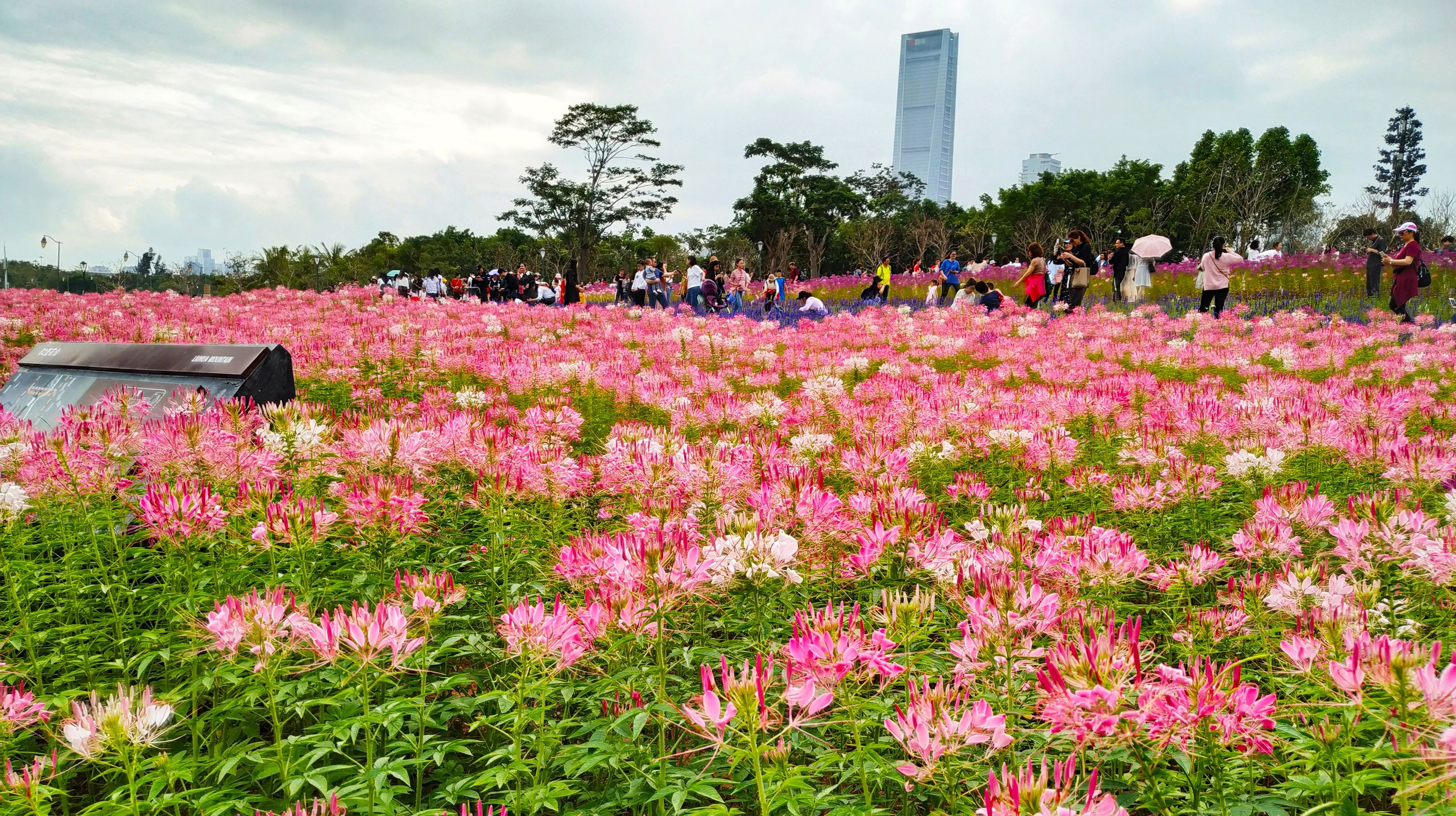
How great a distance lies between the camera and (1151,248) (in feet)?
55.4

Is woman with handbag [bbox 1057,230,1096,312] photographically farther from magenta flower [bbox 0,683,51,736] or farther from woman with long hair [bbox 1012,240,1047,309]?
magenta flower [bbox 0,683,51,736]

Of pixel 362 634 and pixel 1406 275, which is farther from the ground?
pixel 1406 275

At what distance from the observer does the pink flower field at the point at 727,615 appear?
63.2 inches

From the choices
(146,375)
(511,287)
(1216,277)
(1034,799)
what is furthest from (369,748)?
(511,287)

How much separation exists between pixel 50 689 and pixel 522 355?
553 cm

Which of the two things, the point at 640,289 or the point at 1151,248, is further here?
the point at 640,289

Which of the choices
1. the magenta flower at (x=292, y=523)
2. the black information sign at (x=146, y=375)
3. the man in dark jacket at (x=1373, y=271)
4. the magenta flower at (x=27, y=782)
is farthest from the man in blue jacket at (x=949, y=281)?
the magenta flower at (x=27, y=782)

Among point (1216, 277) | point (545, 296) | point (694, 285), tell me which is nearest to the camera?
point (1216, 277)

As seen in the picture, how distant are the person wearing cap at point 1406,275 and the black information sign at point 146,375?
16.0m

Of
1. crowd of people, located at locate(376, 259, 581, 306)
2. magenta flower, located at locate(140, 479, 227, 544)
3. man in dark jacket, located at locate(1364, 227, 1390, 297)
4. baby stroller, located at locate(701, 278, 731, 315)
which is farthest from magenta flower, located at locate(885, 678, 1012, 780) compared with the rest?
man in dark jacket, located at locate(1364, 227, 1390, 297)

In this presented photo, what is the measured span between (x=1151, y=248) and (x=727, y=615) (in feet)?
57.1

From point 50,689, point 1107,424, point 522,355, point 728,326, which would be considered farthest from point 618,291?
point 50,689

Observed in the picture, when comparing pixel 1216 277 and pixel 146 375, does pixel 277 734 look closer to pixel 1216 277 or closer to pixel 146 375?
pixel 146 375

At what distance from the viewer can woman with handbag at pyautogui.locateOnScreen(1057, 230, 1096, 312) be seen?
50.4 ft
